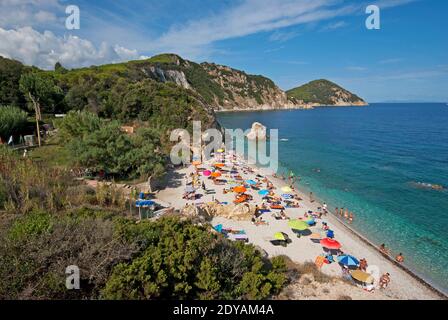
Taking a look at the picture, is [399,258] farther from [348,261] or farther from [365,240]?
[348,261]

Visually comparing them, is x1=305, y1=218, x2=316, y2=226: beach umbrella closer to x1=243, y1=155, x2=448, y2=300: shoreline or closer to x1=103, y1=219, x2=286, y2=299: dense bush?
x1=243, y1=155, x2=448, y2=300: shoreline

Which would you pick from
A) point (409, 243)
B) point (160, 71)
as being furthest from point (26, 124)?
point (160, 71)

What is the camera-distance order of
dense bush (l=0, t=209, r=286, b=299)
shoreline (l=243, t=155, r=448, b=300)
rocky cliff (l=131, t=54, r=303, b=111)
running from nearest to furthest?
dense bush (l=0, t=209, r=286, b=299)
shoreline (l=243, t=155, r=448, b=300)
rocky cliff (l=131, t=54, r=303, b=111)

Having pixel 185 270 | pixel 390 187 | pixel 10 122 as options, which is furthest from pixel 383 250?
pixel 10 122

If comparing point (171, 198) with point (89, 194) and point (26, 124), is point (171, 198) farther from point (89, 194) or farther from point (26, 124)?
point (26, 124)

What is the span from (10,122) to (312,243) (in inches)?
1192

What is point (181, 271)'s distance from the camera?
830cm

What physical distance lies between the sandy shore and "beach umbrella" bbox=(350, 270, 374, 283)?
0.57 meters

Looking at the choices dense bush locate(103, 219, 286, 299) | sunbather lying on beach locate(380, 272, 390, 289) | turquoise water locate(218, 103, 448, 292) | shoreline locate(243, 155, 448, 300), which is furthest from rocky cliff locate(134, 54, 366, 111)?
dense bush locate(103, 219, 286, 299)

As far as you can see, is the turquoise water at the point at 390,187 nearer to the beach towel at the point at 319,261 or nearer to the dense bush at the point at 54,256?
the beach towel at the point at 319,261

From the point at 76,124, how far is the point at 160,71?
78.7 meters

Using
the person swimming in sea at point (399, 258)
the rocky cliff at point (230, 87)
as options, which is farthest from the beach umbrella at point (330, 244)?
the rocky cliff at point (230, 87)

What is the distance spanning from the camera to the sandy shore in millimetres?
13055

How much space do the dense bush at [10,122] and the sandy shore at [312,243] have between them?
55.4ft
